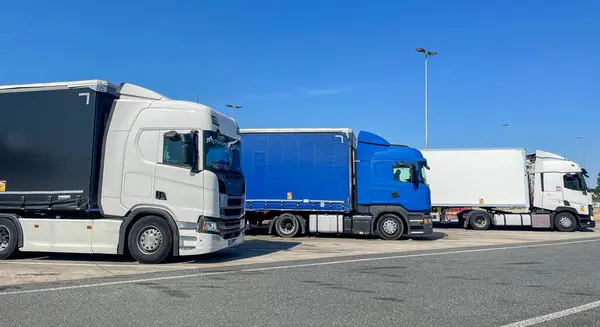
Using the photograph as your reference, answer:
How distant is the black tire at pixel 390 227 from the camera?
15.5 m

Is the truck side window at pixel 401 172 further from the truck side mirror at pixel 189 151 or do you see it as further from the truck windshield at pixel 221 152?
the truck side mirror at pixel 189 151

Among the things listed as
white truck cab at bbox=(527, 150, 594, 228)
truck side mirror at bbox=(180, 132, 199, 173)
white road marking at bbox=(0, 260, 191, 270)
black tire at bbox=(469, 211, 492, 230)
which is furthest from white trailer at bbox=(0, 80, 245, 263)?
white truck cab at bbox=(527, 150, 594, 228)

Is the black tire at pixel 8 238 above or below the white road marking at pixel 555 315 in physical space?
above

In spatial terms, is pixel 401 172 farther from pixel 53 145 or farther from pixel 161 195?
pixel 53 145

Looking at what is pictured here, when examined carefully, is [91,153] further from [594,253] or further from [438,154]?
[438,154]

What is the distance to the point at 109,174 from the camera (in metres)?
9.55

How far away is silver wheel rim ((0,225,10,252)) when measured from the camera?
9.88 metres

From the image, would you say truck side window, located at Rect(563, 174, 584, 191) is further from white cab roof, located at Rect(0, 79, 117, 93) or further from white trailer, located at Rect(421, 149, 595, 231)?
white cab roof, located at Rect(0, 79, 117, 93)

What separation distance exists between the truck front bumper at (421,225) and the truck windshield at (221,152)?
23.2 ft

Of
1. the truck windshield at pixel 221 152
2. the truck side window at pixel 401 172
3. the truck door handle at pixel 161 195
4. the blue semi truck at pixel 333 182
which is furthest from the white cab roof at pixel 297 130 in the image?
the truck door handle at pixel 161 195

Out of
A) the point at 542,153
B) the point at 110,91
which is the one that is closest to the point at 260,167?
the point at 110,91

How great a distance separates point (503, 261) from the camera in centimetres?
1033

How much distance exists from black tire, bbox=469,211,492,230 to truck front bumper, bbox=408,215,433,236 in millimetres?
6611

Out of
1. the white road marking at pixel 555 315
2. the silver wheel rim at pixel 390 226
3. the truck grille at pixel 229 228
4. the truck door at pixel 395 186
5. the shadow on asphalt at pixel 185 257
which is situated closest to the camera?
the white road marking at pixel 555 315
